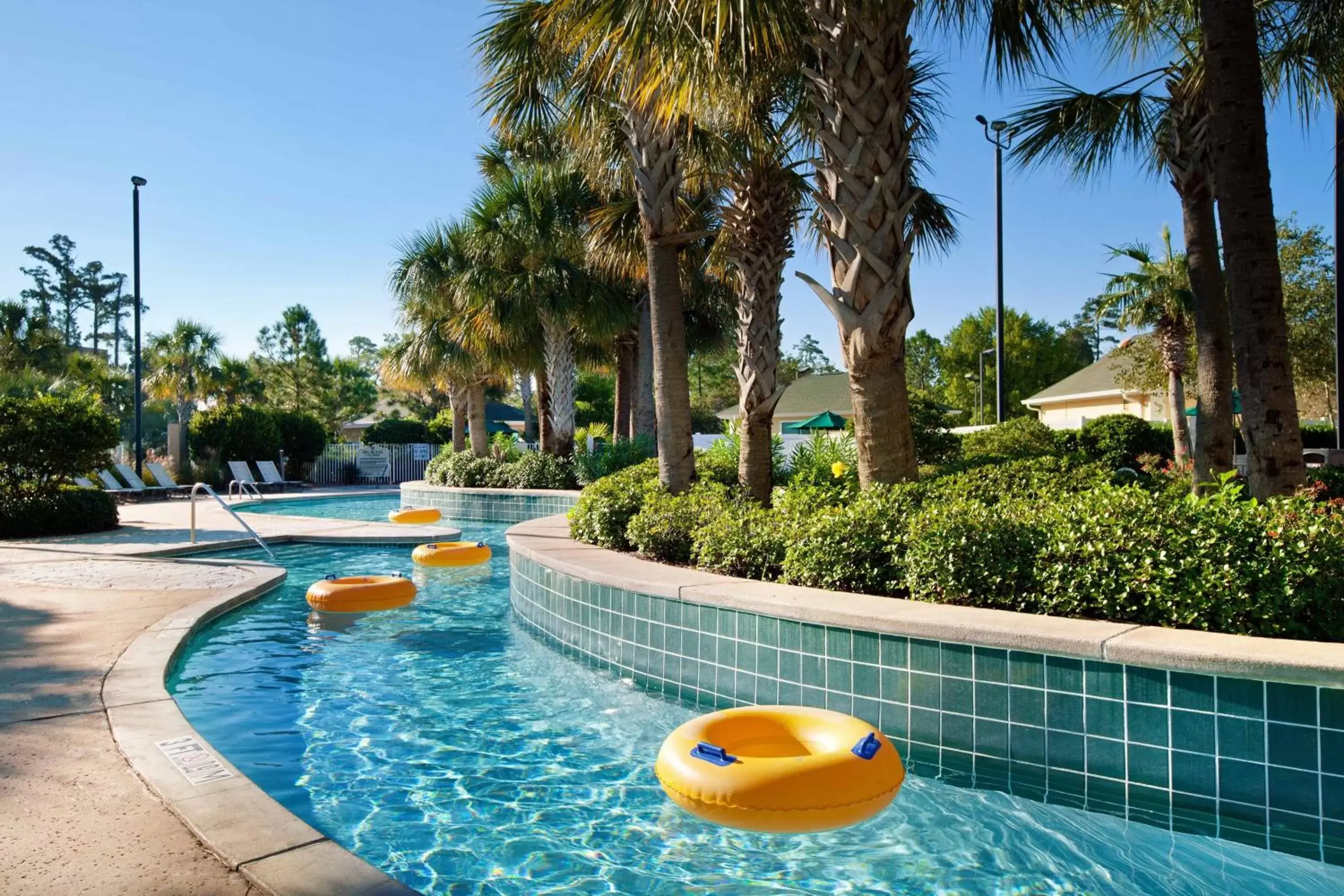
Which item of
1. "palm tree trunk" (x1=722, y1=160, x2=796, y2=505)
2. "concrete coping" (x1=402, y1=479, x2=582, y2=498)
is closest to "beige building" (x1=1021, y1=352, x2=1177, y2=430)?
"concrete coping" (x1=402, y1=479, x2=582, y2=498)

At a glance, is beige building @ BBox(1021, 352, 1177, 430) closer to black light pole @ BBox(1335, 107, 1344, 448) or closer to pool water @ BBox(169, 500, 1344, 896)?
black light pole @ BBox(1335, 107, 1344, 448)

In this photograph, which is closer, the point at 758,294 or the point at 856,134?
the point at 856,134

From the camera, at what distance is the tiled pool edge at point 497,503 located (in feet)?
57.6

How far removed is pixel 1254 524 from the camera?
4422mm

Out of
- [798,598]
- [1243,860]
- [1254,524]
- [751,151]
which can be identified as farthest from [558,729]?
[751,151]

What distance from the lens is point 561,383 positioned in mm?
19500

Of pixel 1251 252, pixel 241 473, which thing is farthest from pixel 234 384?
pixel 1251 252

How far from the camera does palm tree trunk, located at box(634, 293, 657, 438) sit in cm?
1955

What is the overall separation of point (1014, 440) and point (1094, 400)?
22.5 m

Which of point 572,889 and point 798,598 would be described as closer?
point 572,889

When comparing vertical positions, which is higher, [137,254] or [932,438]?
[137,254]

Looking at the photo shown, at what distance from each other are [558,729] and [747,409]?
5009 millimetres

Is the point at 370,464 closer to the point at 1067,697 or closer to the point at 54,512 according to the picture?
the point at 54,512

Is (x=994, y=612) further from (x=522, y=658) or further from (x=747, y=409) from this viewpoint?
(x=747, y=409)
